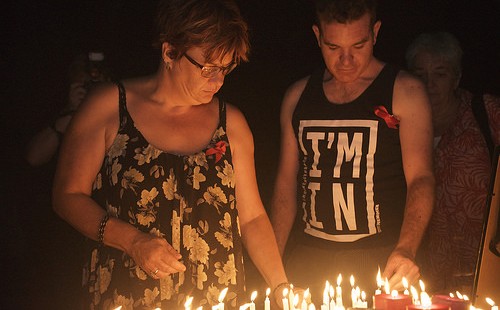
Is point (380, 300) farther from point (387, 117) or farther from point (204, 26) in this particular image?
point (387, 117)

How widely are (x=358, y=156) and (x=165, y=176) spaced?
1.09 metres

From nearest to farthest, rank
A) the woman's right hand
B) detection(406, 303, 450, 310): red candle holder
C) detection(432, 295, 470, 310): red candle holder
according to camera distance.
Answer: detection(406, 303, 450, 310): red candle holder → detection(432, 295, 470, 310): red candle holder → the woman's right hand

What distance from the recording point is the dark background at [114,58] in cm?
619

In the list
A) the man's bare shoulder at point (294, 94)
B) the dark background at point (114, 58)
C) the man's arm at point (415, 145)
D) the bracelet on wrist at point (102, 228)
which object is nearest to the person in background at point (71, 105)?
the dark background at point (114, 58)

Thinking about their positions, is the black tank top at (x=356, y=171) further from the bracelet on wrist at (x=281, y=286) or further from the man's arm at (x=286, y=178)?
the bracelet on wrist at (x=281, y=286)

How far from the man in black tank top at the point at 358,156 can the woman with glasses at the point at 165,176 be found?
58 cm

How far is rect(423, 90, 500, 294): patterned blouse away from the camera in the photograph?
477 centimetres

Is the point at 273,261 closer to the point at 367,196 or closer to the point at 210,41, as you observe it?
the point at 367,196

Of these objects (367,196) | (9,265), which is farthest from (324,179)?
(9,265)

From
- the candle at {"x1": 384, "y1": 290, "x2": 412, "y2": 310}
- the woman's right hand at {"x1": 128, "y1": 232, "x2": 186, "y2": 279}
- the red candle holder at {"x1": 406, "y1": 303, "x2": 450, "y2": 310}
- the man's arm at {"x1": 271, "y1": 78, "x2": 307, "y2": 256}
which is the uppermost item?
the man's arm at {"x1": 271, "y1": 78, "x2": 307, "y2": 256}

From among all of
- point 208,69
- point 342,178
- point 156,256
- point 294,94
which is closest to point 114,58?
point 294,94

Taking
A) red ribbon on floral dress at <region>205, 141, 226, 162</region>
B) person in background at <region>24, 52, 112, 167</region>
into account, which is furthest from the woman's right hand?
person in background at <region>24, 52, 112, 167</region>

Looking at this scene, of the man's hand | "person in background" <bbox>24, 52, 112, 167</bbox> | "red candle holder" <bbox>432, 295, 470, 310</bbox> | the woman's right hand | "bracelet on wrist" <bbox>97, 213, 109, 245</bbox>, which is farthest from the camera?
"person in background" <bbox>24, 52, 112, 167</bbox>

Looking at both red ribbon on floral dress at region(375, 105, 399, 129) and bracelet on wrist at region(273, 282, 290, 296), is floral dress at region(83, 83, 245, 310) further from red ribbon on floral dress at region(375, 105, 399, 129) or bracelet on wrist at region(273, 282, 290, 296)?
red ribbon on floral dress at region(375, 105, 399, 129)
